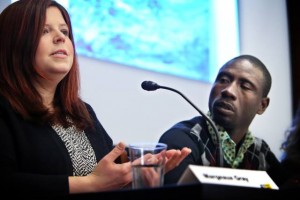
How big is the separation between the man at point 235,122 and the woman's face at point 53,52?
0.50 meters

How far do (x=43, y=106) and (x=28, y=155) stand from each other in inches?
6.1

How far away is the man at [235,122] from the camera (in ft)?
5.08

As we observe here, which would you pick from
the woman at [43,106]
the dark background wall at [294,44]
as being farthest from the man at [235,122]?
the dark background wall at [294,44]

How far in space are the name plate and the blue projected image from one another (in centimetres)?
92

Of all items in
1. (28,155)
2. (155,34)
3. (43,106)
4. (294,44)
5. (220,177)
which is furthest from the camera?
(294,44)

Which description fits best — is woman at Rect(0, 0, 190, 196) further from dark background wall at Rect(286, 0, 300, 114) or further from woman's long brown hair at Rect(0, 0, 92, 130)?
dark background wall at Rect(286, 0, 300, 114)

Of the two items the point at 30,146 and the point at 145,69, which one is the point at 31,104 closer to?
the point at 30,146

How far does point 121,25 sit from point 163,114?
0.42 m

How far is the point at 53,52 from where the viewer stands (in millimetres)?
1161

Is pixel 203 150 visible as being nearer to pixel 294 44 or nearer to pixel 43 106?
pixel 43 106

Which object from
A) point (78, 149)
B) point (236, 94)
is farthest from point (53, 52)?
point (236, 94)

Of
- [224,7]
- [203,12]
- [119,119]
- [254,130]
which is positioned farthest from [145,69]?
[254,130]

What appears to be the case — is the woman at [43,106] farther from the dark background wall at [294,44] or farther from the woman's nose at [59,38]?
the dark background wall at [294,44]

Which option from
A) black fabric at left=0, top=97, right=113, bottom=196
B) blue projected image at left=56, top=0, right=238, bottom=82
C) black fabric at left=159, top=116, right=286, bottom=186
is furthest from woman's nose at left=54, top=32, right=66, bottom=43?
black fabric at left=159, top=116, right=286, bottom=186
